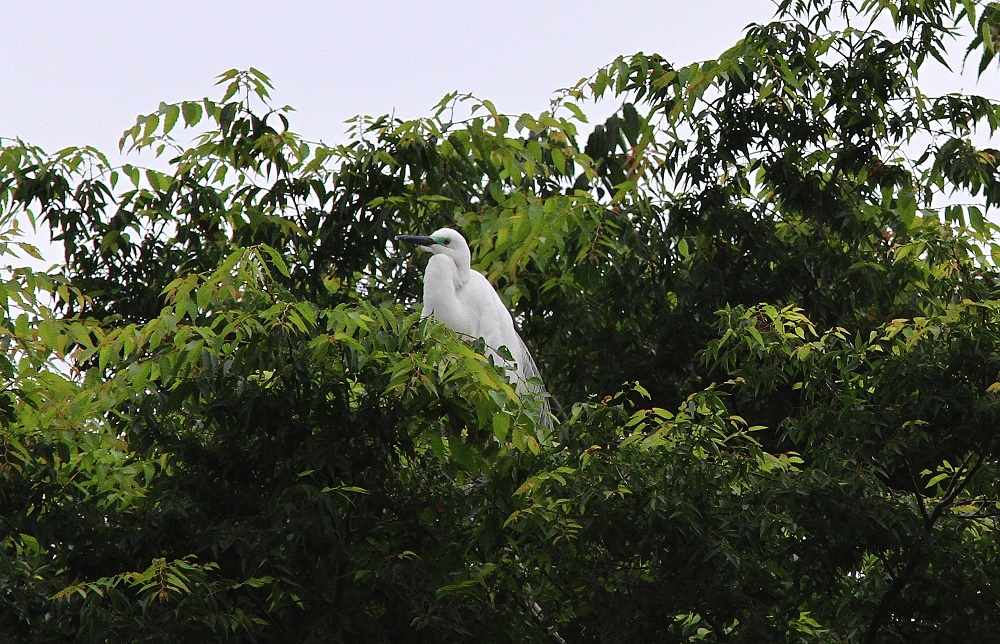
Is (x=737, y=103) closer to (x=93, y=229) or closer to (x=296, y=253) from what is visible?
(x=296, y=253)

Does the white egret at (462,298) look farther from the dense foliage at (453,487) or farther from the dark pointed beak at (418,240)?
the dense foliage at (453,487)

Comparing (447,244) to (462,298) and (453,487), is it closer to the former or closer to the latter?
(462,298)

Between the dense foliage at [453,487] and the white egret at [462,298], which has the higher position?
the white egret at [462,298]

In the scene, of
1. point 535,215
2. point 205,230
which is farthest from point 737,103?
point 205,230

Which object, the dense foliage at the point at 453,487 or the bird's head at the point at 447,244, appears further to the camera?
the bird's head at the point at 447,244

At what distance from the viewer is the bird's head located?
16.7 feet

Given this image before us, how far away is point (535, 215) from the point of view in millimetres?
4488

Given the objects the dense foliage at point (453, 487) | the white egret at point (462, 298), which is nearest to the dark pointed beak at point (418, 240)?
the white egret at point (462, 298)

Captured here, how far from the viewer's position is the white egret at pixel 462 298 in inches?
200

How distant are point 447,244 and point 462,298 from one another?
237 mm

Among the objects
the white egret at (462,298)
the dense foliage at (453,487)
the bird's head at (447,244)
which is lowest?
the dense foliage at (453,487)

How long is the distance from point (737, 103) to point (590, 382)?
4.35ft

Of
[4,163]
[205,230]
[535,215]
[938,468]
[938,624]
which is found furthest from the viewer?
[205,230]

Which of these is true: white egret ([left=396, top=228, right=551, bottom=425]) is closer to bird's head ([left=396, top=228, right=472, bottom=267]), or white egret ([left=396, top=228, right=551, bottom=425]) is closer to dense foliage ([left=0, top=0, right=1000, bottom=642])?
bird's head ([left=396, top=228, right=472, bottom=267])
